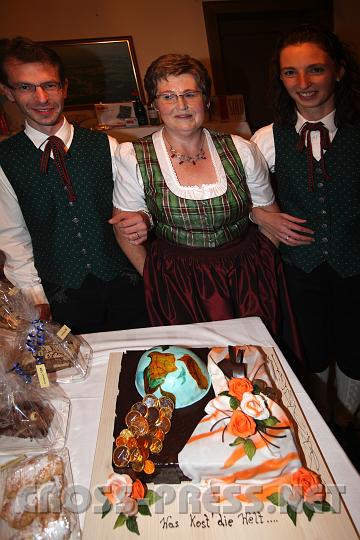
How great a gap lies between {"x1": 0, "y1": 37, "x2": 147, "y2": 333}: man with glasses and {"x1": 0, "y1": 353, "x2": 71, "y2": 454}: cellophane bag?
17.3 inches

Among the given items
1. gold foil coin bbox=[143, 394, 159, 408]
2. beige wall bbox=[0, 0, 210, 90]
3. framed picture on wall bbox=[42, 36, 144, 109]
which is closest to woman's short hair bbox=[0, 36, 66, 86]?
gold foil coin bbox=[143, 394, 159, 408]

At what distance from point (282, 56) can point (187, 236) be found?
66 cm

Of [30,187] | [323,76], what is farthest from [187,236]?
[323,76]

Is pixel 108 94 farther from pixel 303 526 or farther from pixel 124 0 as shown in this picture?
pixel 303 526

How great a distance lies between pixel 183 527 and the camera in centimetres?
56

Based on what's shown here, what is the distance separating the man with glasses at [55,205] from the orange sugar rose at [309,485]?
80cm

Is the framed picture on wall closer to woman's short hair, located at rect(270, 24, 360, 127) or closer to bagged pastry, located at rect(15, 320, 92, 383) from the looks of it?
woman's short hair, located at rect(270, 24, 360, 127)

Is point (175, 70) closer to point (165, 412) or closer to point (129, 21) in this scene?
point (165, 412)

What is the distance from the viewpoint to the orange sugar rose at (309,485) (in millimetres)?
558

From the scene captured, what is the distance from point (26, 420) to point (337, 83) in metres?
1.34

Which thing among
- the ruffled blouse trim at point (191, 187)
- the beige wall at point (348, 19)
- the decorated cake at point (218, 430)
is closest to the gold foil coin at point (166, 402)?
the decorated cake at point (218, 430)

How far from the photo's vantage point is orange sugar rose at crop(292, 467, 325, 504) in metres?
0.56

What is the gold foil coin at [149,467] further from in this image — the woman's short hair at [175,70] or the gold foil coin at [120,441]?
the woman's short hair at [175,70]

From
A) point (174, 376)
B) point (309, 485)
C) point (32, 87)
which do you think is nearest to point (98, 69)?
point (32, 87)
